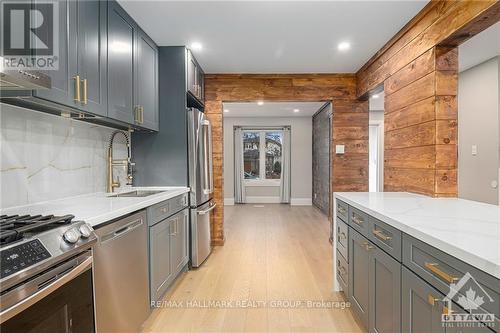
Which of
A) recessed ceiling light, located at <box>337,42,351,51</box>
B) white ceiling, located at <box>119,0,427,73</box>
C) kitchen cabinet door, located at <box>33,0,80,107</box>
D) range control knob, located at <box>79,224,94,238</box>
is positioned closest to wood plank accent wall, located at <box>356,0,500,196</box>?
white ceiling, located at <box>119,0,427,73</box>

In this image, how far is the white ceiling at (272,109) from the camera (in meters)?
5.73

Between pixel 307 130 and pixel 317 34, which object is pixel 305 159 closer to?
pixel 307 130

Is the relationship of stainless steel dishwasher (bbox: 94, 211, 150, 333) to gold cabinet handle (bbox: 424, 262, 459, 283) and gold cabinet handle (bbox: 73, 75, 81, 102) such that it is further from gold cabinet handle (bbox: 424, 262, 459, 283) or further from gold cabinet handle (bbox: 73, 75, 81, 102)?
gold cabinet handle (bbox: 424, 262, 459, 283)

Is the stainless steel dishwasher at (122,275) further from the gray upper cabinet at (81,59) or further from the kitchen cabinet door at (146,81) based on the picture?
the kitchen cabinet door at (146,81)

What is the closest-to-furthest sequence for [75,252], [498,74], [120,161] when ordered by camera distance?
[75,252] < [120,161] < [498,74]

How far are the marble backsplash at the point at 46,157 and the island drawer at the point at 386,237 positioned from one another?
2.10 metres

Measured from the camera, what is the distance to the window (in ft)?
24.9

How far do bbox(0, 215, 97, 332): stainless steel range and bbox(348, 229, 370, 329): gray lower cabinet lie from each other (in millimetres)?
1552

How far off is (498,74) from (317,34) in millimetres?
2552

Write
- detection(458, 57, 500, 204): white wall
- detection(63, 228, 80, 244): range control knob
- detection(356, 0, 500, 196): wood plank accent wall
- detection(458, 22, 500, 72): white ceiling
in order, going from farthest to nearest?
detection(458, 57, 500, 204): white wall → detection(458, 22, 500, 72): white ceiling → detection(356, 0, 500, 196): wood plank accent wall → detection(63, 228, 80, 244): range control knob

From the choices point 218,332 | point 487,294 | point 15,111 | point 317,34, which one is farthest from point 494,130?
point 15,111

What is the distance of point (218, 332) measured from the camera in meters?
1.93
